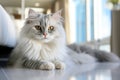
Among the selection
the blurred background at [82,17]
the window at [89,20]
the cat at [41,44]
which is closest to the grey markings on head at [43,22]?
the cat at [41,44]

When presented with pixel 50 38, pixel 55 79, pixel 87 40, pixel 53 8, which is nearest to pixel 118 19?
pixel 50 38

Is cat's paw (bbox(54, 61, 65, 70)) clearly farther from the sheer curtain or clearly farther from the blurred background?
the blurred background

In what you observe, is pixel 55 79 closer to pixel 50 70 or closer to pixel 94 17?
pixel 50 70

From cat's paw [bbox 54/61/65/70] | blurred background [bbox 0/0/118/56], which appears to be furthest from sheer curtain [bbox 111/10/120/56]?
cat's paw [bbox 54/61/65/70]

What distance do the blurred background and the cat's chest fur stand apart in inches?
98.0

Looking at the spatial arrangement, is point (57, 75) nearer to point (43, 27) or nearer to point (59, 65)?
point (59, 65)

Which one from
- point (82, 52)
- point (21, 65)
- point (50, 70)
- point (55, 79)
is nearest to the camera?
point (55, 79)

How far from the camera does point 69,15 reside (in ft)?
18.9

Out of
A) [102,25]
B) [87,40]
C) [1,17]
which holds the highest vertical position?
[1,17]

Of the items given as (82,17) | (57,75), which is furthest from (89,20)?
(57,75)

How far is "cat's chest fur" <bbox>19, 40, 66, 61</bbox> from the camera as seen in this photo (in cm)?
140

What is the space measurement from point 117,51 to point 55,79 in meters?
1.72

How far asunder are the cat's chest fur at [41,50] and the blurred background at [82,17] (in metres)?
2.49

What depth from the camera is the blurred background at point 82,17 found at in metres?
4.44
